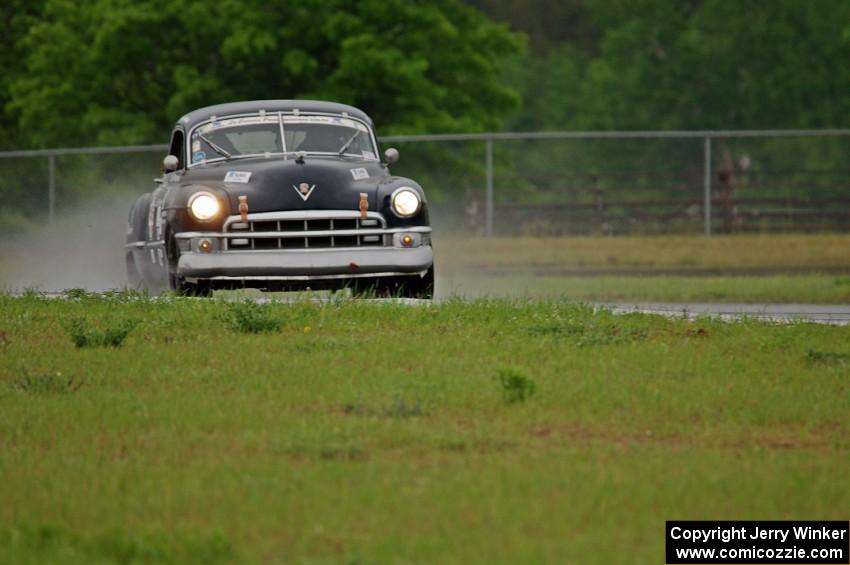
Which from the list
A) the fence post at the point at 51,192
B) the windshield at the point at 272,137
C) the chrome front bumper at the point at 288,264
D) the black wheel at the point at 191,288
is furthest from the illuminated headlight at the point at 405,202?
the fence post at the point at 51,192

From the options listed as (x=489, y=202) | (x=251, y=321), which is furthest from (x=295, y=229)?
(x=489, y=202)

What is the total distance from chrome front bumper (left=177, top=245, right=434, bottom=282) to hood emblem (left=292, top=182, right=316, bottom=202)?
0.46 m

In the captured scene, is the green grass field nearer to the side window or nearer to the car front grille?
the car front grille

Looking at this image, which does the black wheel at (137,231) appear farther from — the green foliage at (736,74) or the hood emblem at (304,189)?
the green foliage at (736,74)

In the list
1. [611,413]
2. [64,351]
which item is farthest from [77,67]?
[611,413]

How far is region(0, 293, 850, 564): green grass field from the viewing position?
585 centimetres

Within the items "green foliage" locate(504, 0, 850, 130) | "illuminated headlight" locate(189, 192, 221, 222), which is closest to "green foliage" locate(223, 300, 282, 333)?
"illuminated headlight" locate(189, 192, 221, 222)

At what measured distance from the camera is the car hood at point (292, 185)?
13930 mm

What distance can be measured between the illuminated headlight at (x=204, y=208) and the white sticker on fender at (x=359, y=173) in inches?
47.2

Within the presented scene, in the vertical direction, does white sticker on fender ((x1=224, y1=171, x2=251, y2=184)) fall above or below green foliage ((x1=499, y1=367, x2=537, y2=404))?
above

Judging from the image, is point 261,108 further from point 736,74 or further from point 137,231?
point 736,74

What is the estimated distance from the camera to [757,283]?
22.0m

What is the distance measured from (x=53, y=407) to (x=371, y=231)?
19.0 feet

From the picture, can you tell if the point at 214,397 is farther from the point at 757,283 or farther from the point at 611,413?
the point at 757,283
